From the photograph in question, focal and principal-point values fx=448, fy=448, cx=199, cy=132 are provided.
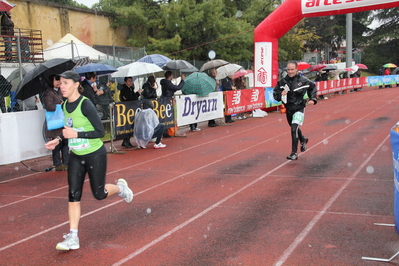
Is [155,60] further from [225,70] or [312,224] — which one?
[312,224]

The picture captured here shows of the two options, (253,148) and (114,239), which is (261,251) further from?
(253,148)

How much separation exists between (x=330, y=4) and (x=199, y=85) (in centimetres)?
628

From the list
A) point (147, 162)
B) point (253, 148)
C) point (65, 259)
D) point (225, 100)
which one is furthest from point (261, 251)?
point (225, 100)

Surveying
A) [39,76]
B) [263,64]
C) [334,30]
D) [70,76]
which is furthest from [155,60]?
[334,30]

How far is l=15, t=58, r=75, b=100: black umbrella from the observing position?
910 centimetres

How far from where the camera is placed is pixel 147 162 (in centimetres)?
1055

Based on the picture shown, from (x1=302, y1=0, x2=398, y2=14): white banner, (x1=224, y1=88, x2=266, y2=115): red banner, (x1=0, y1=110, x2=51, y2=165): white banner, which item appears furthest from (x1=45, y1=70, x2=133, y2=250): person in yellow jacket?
(x1=302, y1=0, x2=398, y2=14): white banner

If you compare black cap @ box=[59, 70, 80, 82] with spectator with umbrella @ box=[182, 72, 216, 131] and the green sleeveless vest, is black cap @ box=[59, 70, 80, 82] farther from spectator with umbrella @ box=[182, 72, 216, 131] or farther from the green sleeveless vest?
spectator with umbrella @ box=[182, 72, 216, 131]

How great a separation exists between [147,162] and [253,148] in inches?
116

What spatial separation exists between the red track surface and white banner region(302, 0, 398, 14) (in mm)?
6939

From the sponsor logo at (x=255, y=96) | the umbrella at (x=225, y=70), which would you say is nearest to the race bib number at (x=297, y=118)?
the umbrella at (x=225, y=70)

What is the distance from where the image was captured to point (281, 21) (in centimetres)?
1959

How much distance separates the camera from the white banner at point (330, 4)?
16.4 meters

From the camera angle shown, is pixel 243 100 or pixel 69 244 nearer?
pixel 69 244
